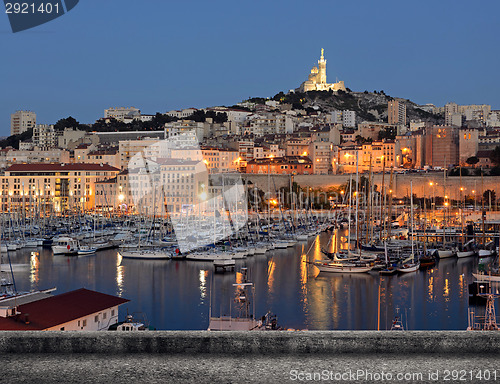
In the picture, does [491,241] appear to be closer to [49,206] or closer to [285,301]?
[285,301]

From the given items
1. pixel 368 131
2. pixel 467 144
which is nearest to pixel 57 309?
pixel 467 144

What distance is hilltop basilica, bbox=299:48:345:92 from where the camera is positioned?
214 feet

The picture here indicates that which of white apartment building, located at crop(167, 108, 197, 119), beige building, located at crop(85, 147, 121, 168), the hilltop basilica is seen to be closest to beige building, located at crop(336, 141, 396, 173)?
beige building, located at crop(85, 147, 121, 168)

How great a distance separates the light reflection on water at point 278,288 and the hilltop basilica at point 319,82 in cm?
4937

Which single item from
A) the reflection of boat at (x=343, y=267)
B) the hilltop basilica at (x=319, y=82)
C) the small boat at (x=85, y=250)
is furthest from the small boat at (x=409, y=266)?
the hilltop basilica at (x=319, y=82)

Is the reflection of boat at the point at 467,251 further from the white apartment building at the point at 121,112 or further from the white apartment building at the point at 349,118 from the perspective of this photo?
the white apartment building at the point at 121,112

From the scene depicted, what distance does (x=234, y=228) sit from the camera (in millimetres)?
19875

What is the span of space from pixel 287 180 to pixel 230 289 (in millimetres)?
21125

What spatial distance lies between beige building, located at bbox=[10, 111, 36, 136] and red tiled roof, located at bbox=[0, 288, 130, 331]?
158 feet

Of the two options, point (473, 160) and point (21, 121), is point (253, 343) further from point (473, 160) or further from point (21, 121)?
point (21, 121)

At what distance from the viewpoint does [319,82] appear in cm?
6575

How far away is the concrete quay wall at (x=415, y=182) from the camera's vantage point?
3050 centimetres

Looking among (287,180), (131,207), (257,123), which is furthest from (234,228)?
(257,123)

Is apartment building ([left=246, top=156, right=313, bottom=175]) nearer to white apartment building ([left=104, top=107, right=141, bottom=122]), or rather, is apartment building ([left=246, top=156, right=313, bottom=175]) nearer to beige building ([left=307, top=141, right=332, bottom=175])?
beige building ([left=307, top=141, right=332, bottom=175])
